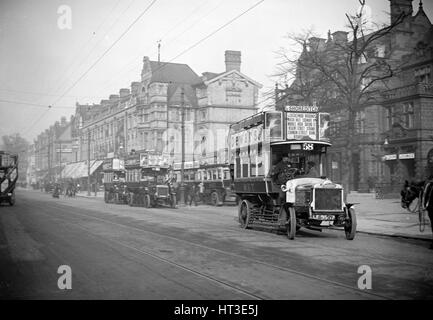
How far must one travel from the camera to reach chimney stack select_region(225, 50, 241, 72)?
63750mm

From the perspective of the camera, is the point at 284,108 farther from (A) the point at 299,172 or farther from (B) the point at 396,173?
(B) the point at 396,173

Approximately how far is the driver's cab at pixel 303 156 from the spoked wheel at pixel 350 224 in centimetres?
206

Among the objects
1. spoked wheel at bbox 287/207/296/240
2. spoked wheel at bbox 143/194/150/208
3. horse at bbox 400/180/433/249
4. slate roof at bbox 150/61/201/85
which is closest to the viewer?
horse at bbox 400/180/433/249

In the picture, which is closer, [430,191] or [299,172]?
[430,191]

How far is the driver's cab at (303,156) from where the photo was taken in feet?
47.1

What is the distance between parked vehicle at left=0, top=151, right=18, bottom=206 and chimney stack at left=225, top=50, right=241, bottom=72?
40.0m

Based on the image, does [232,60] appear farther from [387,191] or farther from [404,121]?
[387,191]

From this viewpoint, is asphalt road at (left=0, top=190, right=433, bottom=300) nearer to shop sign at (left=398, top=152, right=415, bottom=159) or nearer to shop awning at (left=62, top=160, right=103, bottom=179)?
shop sign at (left=398, top=152, right=415, bottom=159)

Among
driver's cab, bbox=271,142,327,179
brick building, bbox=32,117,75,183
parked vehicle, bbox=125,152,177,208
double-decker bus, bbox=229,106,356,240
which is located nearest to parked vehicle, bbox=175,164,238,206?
parked vehicle, bbox=125,152,177,208

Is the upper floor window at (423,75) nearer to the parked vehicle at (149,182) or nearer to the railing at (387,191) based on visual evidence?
the railing at (387,191)

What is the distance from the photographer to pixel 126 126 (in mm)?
66625
